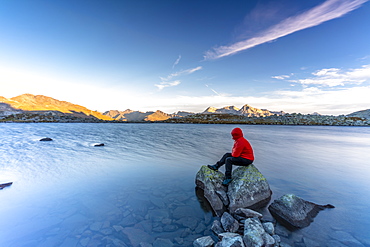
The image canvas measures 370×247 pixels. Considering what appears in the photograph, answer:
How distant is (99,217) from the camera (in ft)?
22.4

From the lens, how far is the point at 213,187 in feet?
27.7

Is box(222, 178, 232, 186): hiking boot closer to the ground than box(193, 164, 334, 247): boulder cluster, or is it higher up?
higher up

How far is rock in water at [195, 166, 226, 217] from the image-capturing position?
24.9 feet

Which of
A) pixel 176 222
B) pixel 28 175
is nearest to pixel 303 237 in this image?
pixel 176 222

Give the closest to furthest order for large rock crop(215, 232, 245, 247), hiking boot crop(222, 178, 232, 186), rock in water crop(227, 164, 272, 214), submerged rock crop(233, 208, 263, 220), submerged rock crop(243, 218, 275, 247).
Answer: large rock crop(215, 232, 245, 247)
submerged rock crop(243, 218, 275, 247)
submerged rock crop(233, 208, 263, 220)
rock in water crop(227, 164, 272, 214)
hiking boot crop(222, 178, 232, 186)

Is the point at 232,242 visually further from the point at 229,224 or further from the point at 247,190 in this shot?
the point at 247,190

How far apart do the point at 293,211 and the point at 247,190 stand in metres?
1.94

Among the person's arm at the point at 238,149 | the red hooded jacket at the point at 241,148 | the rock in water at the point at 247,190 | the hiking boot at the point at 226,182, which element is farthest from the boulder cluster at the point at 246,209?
the person's arm at the point at 238,149

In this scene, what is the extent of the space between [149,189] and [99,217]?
323cm

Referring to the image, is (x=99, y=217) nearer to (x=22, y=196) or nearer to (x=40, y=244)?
(x=40, y=244)

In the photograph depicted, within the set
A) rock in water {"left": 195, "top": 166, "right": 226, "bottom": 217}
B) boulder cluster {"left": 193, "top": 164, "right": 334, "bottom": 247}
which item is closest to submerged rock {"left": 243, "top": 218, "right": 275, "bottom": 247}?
boulder cluster {"left": 193, "top": 164, "right": 334, "bottom": 247}

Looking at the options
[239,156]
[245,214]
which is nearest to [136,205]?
[245,214]

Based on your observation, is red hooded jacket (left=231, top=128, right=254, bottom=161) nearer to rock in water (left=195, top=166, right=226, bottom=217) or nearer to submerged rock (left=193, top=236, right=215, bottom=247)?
rock in water (left=195, top=166, right=226, bottom=217)

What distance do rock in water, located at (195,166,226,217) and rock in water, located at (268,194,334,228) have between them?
2.35m
